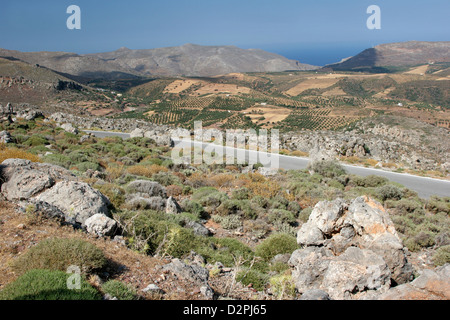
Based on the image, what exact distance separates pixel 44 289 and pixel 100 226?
211cm

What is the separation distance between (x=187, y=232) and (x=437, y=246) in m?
5.88

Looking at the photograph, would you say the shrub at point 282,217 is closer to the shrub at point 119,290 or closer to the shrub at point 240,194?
the shrub at point 240,194

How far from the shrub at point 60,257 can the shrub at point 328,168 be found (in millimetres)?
11750

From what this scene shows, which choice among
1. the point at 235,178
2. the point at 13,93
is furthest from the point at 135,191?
the point at 13,93

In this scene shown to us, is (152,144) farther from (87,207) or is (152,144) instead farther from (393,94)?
(393,94)

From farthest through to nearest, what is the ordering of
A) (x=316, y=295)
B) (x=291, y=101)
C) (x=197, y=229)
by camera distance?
1. (x=291, y=101)
2. (x=197, y=229)
3. (x=316, y=295)

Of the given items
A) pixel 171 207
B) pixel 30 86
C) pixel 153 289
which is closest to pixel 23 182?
pixel 171 207

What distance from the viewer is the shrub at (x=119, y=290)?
3.61 meters

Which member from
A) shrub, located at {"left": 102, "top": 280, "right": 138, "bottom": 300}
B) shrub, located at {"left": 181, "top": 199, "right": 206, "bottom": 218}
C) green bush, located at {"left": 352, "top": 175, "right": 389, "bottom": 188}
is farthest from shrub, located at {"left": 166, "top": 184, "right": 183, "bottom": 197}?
green bush, located at {"left": 352, "top": 175, "right": 389, "bottom": 188}

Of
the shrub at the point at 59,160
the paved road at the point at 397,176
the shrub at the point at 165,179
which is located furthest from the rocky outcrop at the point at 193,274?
the paved road at the point at 397,176

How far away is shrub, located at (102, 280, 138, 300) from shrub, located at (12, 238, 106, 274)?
38 cm

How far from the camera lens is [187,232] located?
6355mm

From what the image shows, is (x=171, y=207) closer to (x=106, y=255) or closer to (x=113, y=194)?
(x=113, y=194)

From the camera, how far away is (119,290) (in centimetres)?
367
